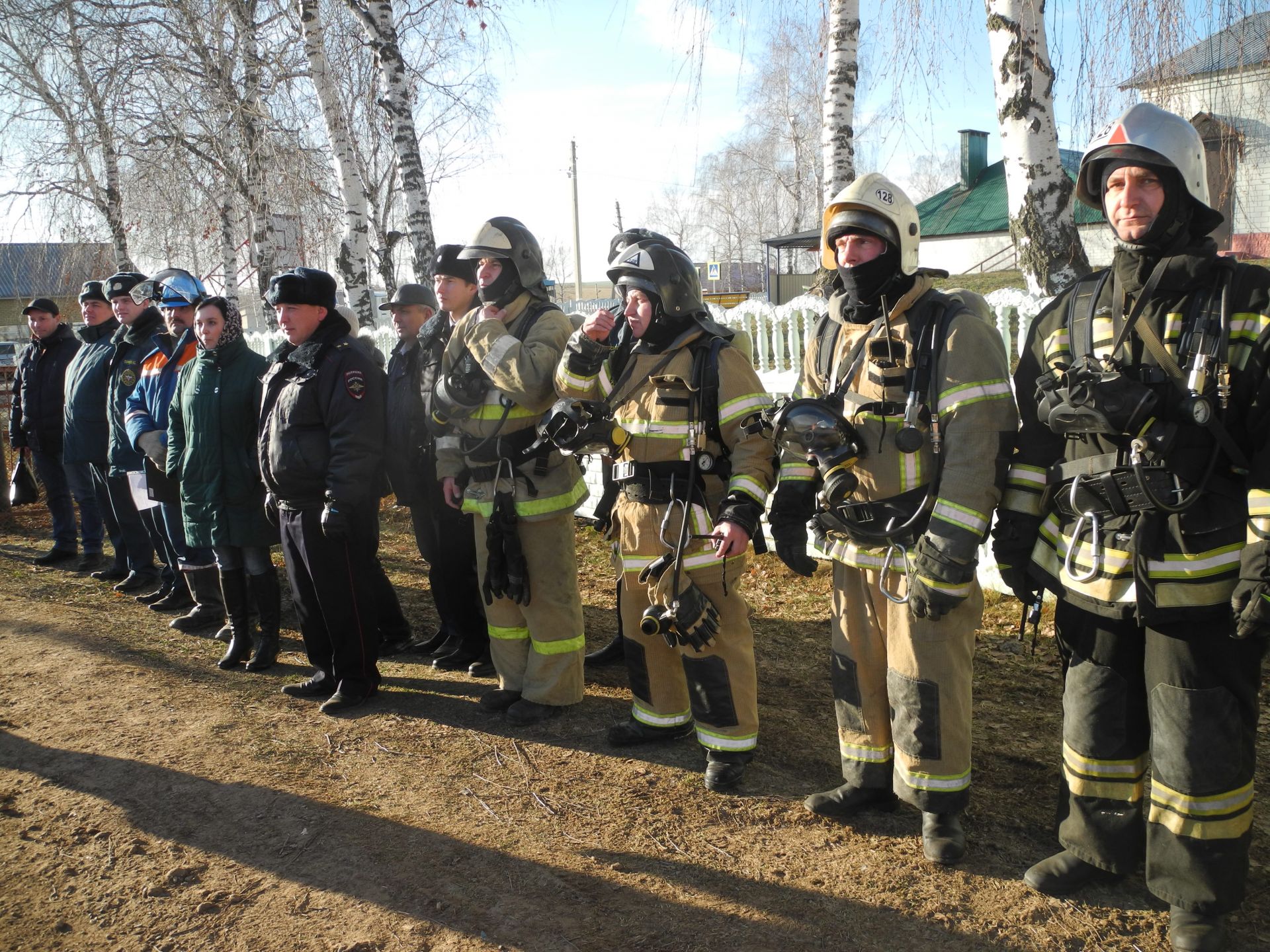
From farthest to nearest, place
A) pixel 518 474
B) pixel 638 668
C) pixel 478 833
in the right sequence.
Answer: pixel 518 474 < pixel 638 668 < pixel 478 833

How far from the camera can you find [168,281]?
6.30 meters

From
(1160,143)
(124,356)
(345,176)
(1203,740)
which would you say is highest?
(345,176)

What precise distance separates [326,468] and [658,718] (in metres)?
2.04

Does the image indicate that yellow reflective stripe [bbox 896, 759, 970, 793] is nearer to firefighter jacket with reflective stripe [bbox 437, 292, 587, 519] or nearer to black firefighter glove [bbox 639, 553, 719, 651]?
black firefighter glove [bbox 639, 553, 719, 651]

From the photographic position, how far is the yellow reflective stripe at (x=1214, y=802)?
2754 millimetres

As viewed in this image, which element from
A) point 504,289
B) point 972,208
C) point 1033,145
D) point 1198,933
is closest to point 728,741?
point 1198,933

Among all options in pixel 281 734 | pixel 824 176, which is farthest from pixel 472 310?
pixel 824 176

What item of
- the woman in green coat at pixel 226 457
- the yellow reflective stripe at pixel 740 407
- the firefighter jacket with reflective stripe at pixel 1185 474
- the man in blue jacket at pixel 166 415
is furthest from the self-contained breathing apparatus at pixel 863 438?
the man in blue jacket at pixel 166 415

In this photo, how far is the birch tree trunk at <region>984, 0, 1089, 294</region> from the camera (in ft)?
17.8

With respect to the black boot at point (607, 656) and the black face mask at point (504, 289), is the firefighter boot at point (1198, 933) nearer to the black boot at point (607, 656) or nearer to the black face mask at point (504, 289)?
the black boot at point (607, 656)

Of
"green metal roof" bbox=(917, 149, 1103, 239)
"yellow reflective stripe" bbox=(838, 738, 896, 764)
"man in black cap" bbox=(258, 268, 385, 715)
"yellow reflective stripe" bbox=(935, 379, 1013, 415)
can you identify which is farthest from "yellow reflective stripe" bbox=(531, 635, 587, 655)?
"green metal roof" bbox=(917, 149, 1103, 239)

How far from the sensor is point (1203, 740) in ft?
8.96

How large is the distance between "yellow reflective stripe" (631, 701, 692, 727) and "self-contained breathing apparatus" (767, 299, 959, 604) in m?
1.36

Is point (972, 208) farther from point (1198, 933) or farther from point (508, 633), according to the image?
point (1198, 933)
